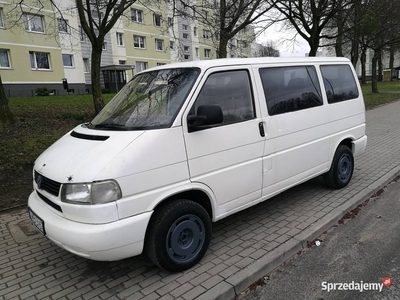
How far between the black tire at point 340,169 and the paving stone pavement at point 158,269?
0.16m

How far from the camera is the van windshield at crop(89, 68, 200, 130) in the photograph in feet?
10.4

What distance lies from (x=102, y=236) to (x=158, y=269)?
908 mm

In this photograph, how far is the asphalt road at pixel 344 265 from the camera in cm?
288

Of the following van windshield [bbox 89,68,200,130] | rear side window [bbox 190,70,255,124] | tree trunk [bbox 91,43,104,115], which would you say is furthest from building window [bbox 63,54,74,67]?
rear side window [bbox 190,70,255,124]

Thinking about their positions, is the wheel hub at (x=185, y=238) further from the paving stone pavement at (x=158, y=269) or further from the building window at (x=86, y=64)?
the building window at (x=86, y=64)

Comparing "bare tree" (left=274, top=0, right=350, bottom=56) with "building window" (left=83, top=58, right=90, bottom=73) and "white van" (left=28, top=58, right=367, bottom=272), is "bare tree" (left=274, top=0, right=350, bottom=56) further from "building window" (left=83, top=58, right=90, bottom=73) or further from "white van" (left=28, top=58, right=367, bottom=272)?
"building window" (left=83, top=58, right=90, bottom=73)

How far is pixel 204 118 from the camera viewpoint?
3084 millimetres

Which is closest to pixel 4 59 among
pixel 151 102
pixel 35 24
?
pixel 35 24

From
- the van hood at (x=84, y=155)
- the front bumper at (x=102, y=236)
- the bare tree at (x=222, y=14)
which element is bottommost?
the front bumper at (x=102, y=236)

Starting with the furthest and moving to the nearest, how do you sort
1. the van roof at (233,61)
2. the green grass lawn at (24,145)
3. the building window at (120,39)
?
the building window at (120,39)
the green grass lawn at (24,145)
the van roof at (233,61)

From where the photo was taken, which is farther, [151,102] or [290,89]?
[290,89]

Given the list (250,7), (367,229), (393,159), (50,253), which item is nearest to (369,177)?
(393,159)

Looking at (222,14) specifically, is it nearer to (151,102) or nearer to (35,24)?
(151,102)

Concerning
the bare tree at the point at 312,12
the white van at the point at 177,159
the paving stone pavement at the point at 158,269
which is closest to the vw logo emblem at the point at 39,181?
the white van at the point at 177,159
